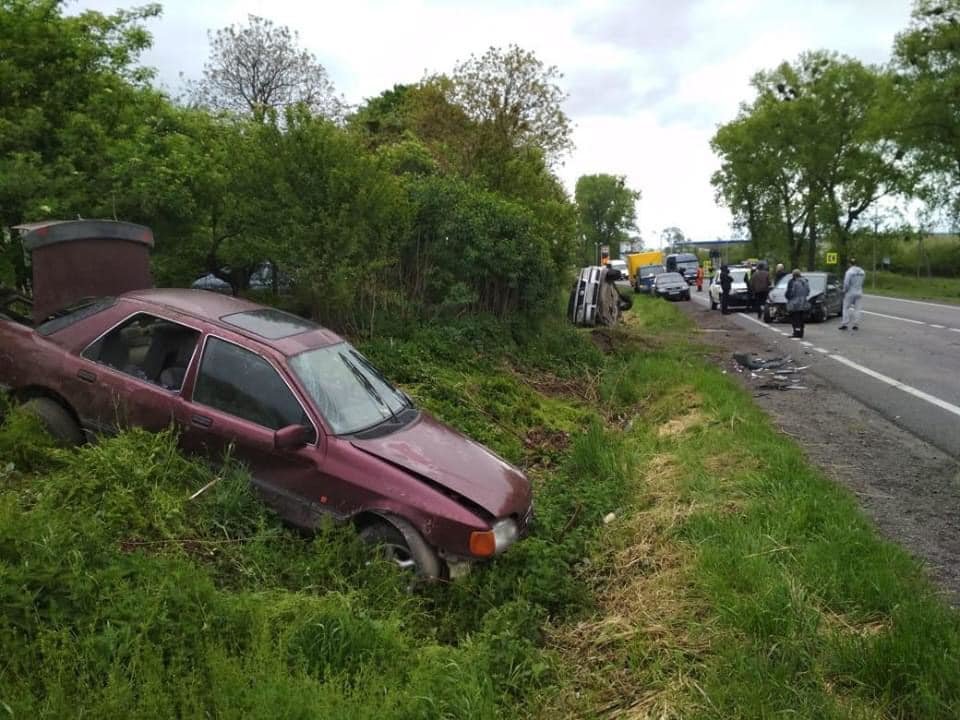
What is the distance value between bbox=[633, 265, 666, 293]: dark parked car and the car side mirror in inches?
1536

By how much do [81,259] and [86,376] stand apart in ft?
7.58

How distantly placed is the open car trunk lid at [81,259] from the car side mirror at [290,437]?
3.25 metres

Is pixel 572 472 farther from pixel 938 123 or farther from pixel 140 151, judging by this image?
pixel 938 123

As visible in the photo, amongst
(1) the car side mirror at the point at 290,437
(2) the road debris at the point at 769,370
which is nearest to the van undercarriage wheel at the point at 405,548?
(1) the car side mirror at the point at 290,437

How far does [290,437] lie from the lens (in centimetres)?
463

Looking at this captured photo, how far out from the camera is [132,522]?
443cm

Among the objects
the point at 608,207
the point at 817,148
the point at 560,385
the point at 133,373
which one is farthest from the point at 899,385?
the point at 608,207

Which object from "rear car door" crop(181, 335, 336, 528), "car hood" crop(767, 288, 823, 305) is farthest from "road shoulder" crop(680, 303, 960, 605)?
"car hood" crop(767, 288, 823, 305)

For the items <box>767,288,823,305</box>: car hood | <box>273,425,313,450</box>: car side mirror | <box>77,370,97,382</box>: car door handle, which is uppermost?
<box>77,370,97,382</box>: car door handle

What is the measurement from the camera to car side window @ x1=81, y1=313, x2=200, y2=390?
537 centimetres

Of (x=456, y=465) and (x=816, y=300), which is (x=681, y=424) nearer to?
(x=456, y=465)

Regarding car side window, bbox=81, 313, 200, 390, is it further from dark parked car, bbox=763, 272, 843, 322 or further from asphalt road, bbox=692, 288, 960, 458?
dark parked car, bbox=763, 272, 843, 322

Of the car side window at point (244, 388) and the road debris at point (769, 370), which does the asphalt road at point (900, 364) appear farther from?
the car side window at point (244, 388)

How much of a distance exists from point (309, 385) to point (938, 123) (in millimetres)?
43162
